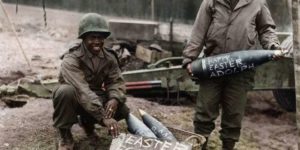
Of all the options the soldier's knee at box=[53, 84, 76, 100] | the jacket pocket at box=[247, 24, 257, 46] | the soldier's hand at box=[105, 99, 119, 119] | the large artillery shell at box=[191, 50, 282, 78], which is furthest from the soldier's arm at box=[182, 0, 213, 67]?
the soldier's knee at box=[53, 84, 76, 100]

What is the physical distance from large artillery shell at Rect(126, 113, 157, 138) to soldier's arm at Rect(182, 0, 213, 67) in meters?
0.74

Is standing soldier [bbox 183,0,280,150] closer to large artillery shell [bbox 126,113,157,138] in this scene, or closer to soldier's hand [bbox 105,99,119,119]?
large artillery shell [bbox 126,113,157,138]

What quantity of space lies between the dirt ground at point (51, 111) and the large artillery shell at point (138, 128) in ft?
1.71

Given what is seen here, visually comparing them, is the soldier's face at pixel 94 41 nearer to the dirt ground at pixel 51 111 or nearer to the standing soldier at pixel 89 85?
the standing soldier at pixel 89 85

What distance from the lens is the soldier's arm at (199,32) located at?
5176 millimetres

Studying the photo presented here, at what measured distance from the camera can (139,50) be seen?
995cm

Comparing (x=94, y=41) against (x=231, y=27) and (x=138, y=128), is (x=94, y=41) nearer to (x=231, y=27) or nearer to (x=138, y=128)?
(x=138, y=128)

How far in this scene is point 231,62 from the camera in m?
4.98

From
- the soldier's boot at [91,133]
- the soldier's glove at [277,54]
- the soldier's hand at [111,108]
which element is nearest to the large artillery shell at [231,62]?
the soldier's glove at [277,54]

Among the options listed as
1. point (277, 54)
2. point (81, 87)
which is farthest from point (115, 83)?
point (277, 54)

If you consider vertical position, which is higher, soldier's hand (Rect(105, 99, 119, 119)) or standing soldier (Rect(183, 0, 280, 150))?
standing soldier (Rect(183, 0, 280, 150))

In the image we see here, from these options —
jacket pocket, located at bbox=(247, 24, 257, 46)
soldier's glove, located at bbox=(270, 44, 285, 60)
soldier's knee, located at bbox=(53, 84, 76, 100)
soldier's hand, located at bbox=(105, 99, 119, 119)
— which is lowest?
soldier's hand, located at bbox=(105, 99, 119, 119)

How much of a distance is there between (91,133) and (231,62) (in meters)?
1.70

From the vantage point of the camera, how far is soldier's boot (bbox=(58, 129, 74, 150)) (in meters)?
5.05
